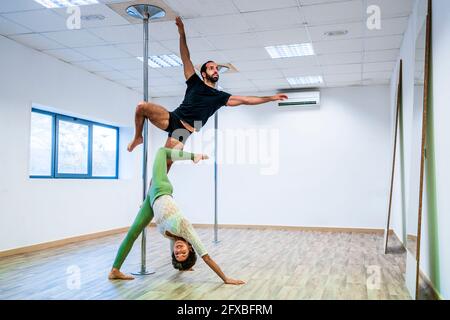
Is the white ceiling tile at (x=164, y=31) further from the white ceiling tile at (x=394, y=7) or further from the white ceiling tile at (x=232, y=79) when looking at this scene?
the white ceiling tile at (x=394, y=7)

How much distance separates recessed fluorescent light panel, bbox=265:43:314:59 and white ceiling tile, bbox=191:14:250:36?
908 millimetres

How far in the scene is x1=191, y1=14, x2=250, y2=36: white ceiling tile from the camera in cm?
501

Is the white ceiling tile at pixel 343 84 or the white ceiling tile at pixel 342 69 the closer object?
the white ceiling tile at pixel 342 69

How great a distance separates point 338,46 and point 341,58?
0.62 m

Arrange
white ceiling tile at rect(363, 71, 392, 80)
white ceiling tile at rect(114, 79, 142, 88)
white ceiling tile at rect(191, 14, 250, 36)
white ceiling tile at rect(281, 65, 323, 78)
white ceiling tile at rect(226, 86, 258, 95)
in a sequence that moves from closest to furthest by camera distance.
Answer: white ceiling tile at rect(191, 14, 250, 36) < white ceiling tile at rect(281, 65, 323, 78) < white ceiling tile at rect(363, 71, 392, 80) < white ceiling tile at rect(114, 79, 142, 88) < white ceiling tile at rect(226, 86, 258, 95)

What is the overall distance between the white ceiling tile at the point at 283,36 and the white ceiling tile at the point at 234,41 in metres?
0.10

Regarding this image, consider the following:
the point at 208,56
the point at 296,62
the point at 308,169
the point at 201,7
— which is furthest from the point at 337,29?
the point at 308,169

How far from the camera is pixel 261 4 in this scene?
464 cm

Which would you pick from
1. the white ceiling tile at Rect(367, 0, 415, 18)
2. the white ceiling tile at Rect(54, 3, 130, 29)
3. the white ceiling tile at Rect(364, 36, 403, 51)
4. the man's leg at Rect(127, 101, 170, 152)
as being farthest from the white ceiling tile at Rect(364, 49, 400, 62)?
the man's leg at Rect(127, 101, 170, 152)

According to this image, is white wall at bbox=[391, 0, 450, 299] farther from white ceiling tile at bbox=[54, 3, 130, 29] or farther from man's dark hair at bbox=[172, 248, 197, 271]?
white ceiling tile at bbox=[54, 3, 130, 29]

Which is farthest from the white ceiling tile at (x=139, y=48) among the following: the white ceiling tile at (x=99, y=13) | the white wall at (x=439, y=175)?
the white wall at (x=439, y=175)

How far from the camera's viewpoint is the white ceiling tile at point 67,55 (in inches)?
243

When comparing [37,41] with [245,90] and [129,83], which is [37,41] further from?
[245,90]

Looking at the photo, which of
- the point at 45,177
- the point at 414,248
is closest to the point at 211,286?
the point at 414,248
